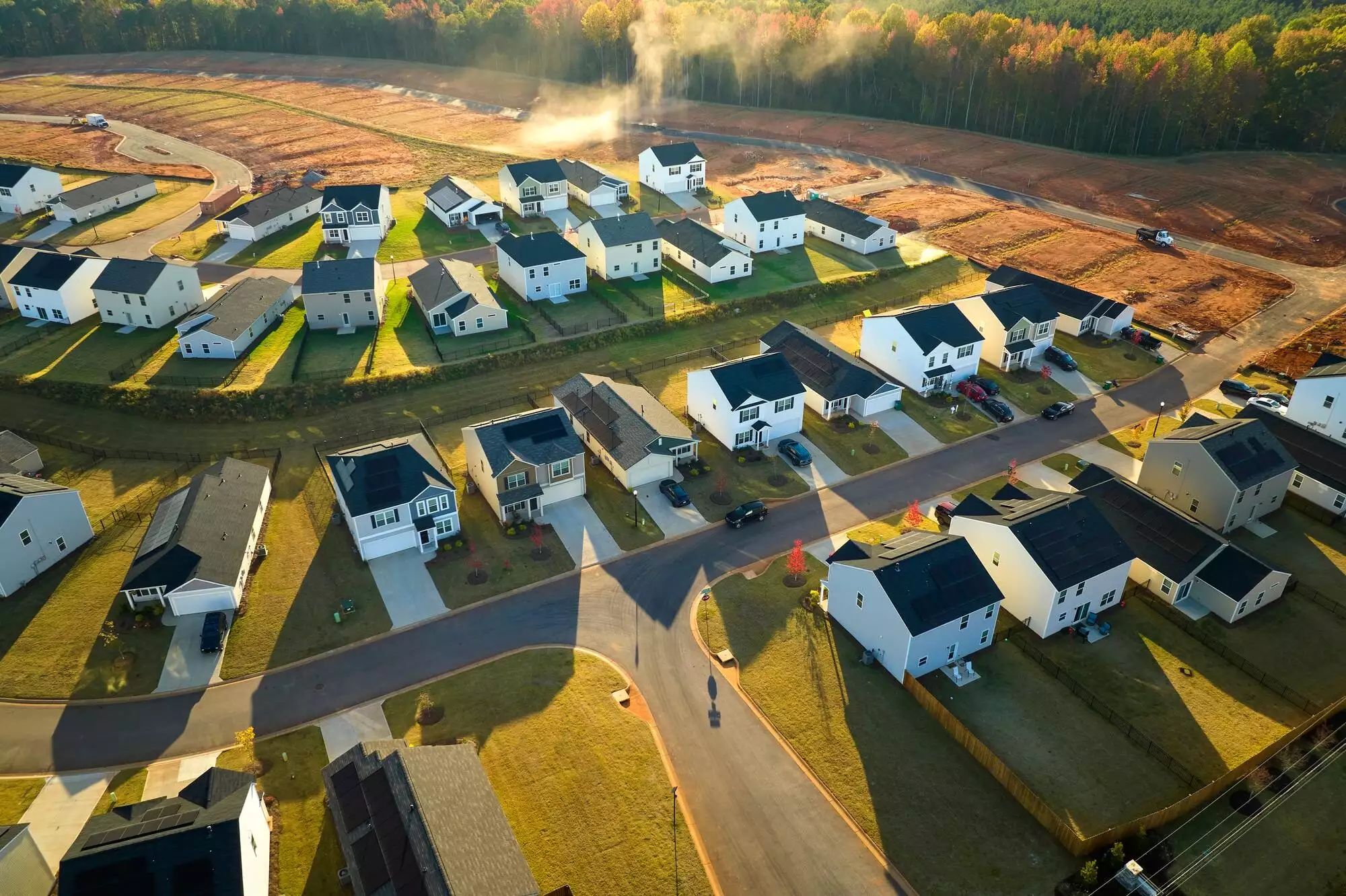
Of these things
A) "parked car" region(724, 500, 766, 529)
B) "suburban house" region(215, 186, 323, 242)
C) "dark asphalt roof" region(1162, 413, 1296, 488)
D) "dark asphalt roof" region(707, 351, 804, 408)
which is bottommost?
"parked car" region(724, 500, 766, 529)

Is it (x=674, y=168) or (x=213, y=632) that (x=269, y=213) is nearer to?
(x=674, y=168)

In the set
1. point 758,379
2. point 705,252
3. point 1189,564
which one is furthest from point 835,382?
point 705,252

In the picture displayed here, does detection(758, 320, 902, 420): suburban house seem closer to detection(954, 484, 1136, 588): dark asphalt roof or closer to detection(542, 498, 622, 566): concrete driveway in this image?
detection(954, 484, 1136, 588): dark asphalt roof

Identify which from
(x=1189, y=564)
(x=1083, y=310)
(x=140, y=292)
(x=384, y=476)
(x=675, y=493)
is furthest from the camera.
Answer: (x=1083, y=310)

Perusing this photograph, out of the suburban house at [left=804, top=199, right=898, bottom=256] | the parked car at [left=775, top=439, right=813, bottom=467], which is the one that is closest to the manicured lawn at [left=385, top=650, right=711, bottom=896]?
the parked car at [left=775, top=439, right=813, bottom=467]

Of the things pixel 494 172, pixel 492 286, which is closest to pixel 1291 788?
pixel 492 286

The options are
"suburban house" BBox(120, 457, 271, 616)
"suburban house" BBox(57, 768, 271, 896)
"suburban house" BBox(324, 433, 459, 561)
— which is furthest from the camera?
"suburban house" BBox(324, 433, 459, 561)

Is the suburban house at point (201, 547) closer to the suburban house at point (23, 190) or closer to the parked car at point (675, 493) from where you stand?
the parked car at point (675, 493)

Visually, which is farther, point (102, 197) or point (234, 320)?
point (102, 197)
